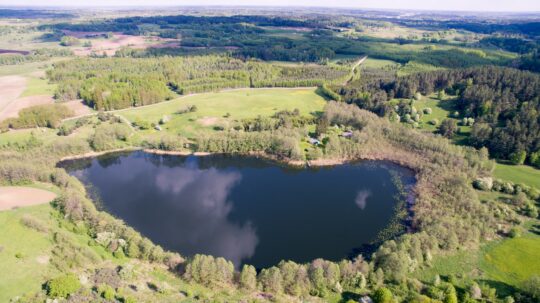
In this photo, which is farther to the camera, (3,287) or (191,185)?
(191,185)

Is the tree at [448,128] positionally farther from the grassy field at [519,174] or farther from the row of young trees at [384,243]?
the grassy field at [519,174]

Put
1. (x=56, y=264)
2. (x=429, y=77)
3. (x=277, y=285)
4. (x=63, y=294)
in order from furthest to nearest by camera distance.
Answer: (x=429, y=77) → (x=56, y=264) → (x=277, y=285) → (x=63, y=294)

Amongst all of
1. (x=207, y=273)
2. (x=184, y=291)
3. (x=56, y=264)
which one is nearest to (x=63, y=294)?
(x=56, y=264)

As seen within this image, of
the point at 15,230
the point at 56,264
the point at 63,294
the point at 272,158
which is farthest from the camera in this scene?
the point at 272,158

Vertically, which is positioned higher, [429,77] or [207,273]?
[429,77]

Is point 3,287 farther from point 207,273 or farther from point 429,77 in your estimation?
point 429,77

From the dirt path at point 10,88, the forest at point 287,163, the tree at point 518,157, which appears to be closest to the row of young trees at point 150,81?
the forest at point 287,163
